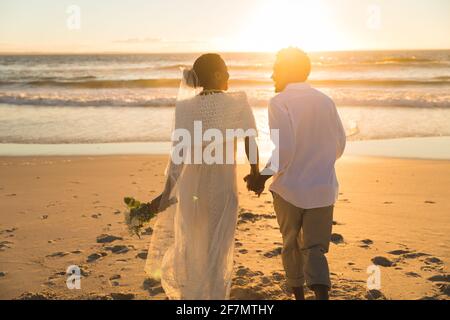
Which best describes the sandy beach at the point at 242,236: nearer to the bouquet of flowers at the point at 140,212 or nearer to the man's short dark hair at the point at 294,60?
the bouquet of flowers at the point at 140,212

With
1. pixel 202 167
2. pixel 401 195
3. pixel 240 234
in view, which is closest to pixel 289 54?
pixel 202 167

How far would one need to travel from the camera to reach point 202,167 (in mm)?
3891

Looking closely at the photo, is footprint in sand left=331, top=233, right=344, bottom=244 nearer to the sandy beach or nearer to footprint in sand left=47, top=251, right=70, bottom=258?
the sandy beach

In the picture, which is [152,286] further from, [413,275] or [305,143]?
[413,275]

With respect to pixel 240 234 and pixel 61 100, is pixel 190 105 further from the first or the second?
pixel 61 100

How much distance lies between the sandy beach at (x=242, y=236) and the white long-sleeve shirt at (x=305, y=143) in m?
1.11

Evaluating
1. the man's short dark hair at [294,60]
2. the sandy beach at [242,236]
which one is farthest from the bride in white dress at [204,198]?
the sandy beach at [242,236]

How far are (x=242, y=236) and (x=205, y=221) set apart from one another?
6.52ft

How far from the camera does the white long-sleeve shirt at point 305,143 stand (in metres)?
3.67

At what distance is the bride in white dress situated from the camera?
12.4 feet

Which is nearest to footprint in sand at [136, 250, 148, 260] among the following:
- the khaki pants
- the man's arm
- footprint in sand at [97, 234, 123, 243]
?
footprint in sand at [97, 234, 123, 243]

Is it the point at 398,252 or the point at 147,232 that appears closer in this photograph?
the point at 398,252

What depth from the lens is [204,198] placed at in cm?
393

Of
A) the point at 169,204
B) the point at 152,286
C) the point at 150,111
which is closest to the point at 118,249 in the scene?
the point at 152,286
